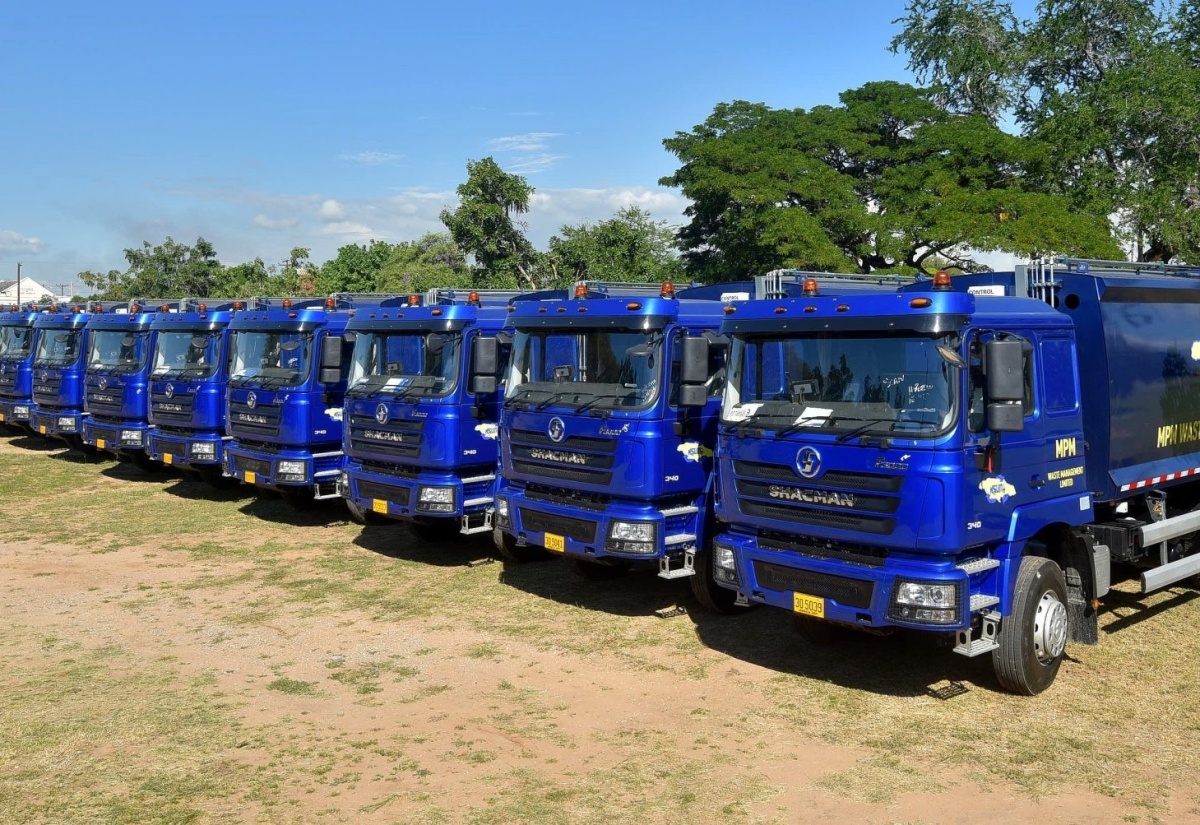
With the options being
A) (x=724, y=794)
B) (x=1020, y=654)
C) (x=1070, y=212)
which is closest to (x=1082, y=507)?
(x=1020, y=654)

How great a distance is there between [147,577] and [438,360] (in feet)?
12.8

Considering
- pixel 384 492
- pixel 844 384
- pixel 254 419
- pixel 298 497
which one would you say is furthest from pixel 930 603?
pixel 298 497

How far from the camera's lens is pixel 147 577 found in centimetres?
1135

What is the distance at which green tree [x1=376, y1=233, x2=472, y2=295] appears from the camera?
1845 inches

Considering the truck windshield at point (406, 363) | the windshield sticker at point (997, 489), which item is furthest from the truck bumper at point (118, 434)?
the windshield sticker at point (997, 489)

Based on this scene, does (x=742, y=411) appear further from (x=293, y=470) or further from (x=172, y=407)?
(x=172, y=407)

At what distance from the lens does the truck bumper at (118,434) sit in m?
16.9

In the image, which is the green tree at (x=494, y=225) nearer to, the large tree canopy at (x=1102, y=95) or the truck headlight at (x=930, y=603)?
the large tree canopy at (x=1102, y=95)

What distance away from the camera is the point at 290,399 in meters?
13.2

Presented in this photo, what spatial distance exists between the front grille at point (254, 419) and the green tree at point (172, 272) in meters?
39.4

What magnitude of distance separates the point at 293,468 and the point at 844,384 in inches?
321

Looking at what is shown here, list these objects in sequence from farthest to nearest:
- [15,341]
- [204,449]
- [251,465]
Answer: [15,341] → [204,449] → [251,465]

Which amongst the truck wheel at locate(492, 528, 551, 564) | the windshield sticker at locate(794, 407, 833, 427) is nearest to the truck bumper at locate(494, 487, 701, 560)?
the truck wheel at locate(492, 528, 551, 564)

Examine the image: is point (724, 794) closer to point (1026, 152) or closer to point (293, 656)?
point (293, 656)
